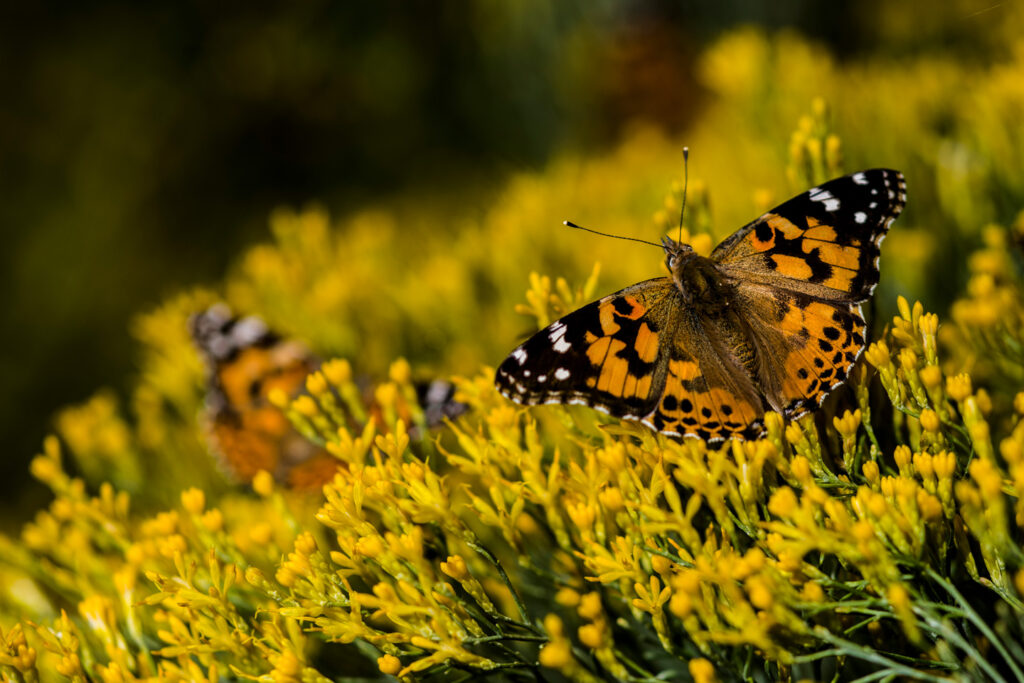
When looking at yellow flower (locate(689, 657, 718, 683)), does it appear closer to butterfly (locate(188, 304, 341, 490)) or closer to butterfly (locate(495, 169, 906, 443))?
butterfly (locate(495, 169, 906, 443))

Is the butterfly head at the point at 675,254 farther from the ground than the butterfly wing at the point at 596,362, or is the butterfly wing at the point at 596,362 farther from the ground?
the butterfly head at the point at 675,254

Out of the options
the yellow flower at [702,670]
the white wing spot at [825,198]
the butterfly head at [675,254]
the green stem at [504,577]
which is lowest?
the yellow flower at [702,670]

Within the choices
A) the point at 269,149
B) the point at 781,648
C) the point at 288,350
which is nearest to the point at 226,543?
the point at 288,350

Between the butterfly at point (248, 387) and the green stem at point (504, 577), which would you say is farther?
the butterfly at point (248, 387)

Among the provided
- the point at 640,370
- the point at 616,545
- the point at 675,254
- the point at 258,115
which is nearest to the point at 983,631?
the point at 616,545

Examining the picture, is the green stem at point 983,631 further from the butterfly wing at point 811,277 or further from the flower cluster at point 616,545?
the butterfly wing at point 811,277

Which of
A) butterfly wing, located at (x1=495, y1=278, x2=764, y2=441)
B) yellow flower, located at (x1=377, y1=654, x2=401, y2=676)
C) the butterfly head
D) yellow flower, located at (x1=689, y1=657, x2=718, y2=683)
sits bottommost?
yellow flower, located at (x1=377, y1=654, x2=401, y2=676)

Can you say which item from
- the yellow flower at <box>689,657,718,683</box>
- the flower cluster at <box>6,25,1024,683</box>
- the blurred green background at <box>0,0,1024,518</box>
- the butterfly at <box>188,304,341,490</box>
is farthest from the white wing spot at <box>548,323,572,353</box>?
the blurred green background at <box>0,0,1024,518</box>

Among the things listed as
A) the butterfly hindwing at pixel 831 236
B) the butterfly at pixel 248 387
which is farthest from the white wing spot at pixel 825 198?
the butterfly at pixel 248 387
